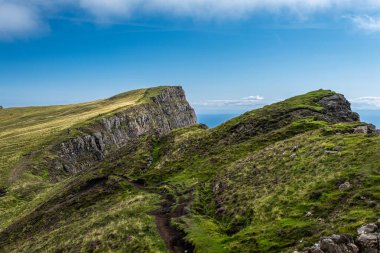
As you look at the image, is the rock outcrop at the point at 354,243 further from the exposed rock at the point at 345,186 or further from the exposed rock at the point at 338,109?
the exposed rock at the point at 338,109

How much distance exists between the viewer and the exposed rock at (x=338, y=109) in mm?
97256

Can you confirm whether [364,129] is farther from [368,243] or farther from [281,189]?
[368,243]

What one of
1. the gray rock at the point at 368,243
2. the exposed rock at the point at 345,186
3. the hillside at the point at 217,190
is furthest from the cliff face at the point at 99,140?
the gray rock at the point at 368,243

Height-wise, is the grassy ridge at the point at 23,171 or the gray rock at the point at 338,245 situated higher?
the gray rock at the point at 338,245

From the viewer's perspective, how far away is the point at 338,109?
103 meters

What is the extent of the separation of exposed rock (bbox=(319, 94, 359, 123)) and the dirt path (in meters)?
56.4

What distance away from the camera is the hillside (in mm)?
36344

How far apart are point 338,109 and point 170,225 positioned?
7646 centimetres

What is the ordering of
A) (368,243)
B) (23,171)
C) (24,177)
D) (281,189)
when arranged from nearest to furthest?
1. (368,243)
2. (281,189)
3. (24,177)
4. (23,171)

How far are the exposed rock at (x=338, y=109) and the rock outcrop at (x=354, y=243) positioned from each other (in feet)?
232

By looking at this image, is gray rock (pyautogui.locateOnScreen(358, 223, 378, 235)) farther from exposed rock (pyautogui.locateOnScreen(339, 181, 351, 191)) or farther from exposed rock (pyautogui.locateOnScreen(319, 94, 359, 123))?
exposed rock (pyautogui.locateOnScreen(319, 94, 359, 123))

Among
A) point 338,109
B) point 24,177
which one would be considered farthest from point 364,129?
point 24,177

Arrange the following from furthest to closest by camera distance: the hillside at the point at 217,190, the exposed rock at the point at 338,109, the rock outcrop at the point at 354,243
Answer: the exposed rock at the point at 338,109
the hillside at the point at 217,190
the rock outcrop at the point at 354,243

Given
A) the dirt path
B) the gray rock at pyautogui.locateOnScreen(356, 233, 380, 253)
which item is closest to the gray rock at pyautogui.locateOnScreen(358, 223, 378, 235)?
the gray rock at pyautogui.locateOnScreen(356, 233, 380, 253)
